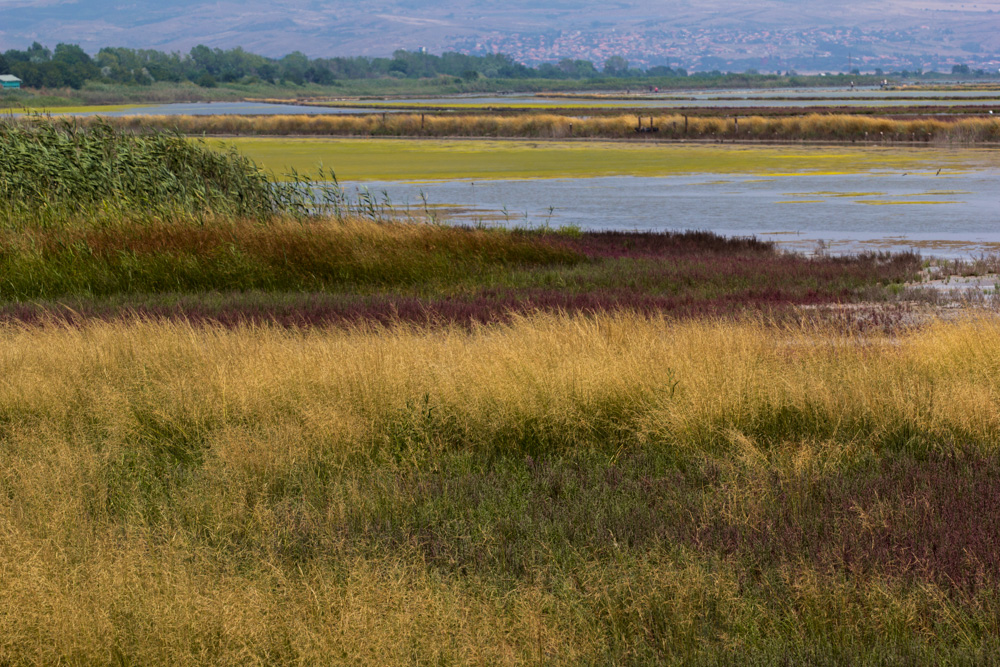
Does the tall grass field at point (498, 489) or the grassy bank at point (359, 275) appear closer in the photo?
the tall grass field at point (498, 489)

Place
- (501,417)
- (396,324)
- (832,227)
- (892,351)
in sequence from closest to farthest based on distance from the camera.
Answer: (501,417) → (892,351) → (396,324) → (832,227)

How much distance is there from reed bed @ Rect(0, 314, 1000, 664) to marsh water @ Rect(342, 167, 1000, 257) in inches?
519

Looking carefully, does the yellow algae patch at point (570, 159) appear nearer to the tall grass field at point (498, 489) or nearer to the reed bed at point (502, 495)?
the tall grass field at point (498, 489)

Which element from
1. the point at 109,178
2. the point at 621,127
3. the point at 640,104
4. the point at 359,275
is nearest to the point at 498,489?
the point at 359,275

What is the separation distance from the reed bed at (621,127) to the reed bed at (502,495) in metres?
48.8

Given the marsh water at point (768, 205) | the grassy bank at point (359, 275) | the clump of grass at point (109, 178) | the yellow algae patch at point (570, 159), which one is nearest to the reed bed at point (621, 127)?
the yellow algae patch at point (570, 159)

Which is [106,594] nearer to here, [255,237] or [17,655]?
[17,655]

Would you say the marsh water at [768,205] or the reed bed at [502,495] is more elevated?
the reed bed at [502,495]

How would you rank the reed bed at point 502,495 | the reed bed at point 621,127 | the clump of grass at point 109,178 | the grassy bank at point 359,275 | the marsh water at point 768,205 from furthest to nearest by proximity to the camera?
the reed bed at point 621,127, the marsh water at point 768,205, the clump of grass at point 109,178, the grassy bank at point 359,275, the reed bed at point 502,495

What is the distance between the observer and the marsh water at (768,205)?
970 inches

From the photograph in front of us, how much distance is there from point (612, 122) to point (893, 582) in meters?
69.4

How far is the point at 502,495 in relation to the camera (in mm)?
6738

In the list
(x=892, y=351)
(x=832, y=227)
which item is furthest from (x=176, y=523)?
(x=832, y=227)

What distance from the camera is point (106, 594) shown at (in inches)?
193
